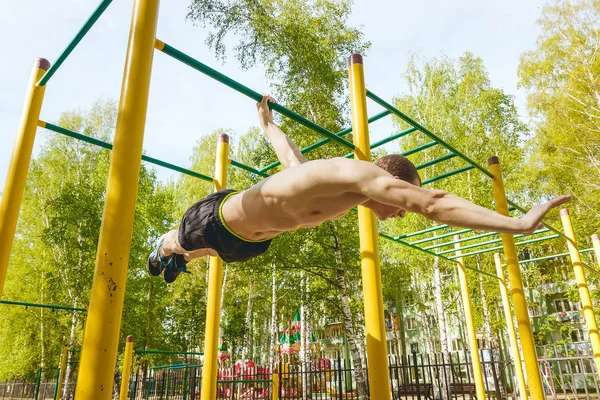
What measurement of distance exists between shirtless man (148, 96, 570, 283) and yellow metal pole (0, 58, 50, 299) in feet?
3.42

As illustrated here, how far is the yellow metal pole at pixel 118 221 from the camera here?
143 cm

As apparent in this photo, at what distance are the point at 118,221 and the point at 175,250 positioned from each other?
129 centimetres

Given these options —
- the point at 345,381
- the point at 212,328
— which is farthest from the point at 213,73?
the point at 345,381

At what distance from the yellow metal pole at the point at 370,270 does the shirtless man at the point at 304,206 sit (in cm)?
34

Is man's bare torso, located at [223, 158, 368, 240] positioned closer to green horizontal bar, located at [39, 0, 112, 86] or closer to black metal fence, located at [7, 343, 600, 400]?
green horizontal bar, located at [39, 0, 112, 86]

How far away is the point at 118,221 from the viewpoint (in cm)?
161

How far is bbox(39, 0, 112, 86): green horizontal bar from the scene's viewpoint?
2.58 metres

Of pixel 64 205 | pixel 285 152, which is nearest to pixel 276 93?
pixel 64 205

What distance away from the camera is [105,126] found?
1794 centimetres

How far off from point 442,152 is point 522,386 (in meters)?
9.25

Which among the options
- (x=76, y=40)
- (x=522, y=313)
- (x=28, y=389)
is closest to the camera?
(x=76, y=40)

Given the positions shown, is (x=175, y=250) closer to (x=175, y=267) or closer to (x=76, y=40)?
(x=175, y=267)

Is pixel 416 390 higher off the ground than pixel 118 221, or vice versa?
pixel 118 221

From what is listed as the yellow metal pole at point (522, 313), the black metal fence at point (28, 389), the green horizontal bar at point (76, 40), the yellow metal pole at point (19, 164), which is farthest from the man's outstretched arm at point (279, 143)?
the black metal fence at point (28, 389)
